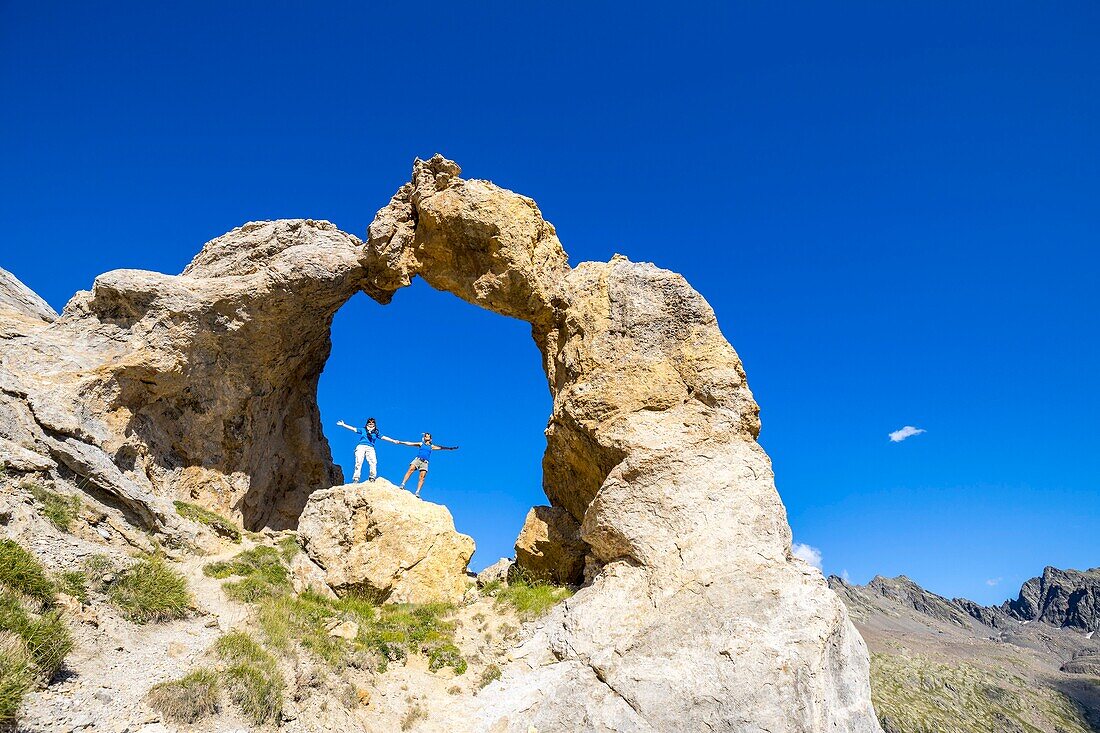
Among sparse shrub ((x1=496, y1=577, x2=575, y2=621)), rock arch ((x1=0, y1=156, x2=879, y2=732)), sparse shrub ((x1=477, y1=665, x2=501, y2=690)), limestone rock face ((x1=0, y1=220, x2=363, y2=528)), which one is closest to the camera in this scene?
rock arch ((x1=0, y1=156, x2=879, y2=732))

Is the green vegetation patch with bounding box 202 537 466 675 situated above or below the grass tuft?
below

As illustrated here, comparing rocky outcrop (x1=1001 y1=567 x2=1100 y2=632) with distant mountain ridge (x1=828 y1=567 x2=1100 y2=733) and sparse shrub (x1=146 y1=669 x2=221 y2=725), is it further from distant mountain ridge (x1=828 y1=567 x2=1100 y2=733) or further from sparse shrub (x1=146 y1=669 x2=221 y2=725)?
sparse shrub (x1=146 y1=669 x2=221 y2=725)

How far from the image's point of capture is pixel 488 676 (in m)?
12.2

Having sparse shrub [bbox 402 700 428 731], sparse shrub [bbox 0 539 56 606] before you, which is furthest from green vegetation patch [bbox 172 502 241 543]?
sparse shrub [bbox 402 700 428 731]

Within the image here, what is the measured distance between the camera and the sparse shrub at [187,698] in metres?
8.49

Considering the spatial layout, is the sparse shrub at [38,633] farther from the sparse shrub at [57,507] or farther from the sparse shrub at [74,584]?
the sparse shrub at [57,507]

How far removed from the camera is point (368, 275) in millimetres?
21938

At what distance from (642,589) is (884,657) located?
3647 inches

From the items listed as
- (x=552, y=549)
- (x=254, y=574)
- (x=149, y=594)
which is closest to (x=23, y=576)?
(x=149, y=594)

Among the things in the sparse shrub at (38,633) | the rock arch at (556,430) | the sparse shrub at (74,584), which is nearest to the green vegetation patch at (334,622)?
the rock arch at (556,430)

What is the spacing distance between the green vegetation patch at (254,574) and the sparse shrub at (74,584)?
11.0ft

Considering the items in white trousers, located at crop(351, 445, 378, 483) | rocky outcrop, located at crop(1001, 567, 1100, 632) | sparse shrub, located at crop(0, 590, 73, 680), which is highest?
rocky outcrop, located at crop(1001, 567, 1100, 632)

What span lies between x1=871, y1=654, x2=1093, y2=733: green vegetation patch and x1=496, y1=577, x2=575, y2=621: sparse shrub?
62.8m

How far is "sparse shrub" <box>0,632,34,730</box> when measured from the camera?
22.3 ft
